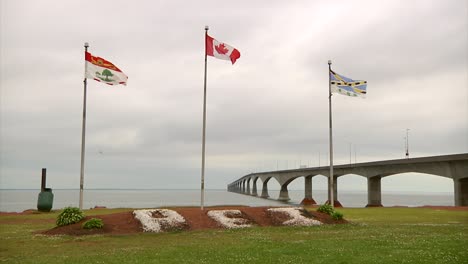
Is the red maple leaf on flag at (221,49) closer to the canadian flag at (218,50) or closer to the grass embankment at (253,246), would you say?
the canadian flag at (218,50)

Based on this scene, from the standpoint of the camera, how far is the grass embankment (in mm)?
17234

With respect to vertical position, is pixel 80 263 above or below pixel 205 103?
below

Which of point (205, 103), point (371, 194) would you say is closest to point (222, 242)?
point (205, 103)

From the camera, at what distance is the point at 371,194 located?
9112cm

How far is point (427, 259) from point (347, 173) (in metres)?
88.9

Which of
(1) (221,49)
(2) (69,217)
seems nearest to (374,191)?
(1) (221,49)

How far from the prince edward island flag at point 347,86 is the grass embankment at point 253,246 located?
13.3 metres

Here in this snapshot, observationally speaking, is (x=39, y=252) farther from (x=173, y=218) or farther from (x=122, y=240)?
(x=173, y=218)

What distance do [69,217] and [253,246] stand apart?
13.9m

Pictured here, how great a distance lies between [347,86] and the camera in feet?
124

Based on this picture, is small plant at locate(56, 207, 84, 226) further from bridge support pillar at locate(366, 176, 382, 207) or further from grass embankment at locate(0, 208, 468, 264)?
bridge support pillar at locate(366, 176, 382, 207)

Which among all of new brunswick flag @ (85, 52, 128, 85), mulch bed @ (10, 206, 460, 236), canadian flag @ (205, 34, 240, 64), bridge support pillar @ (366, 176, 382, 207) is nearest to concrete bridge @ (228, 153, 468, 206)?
bridge support pillar @ (366, 176, 382, 207)

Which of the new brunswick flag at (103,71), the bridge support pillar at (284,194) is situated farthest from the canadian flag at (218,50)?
the bridge support pillar at (284,194)

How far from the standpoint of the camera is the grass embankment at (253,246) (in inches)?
679
